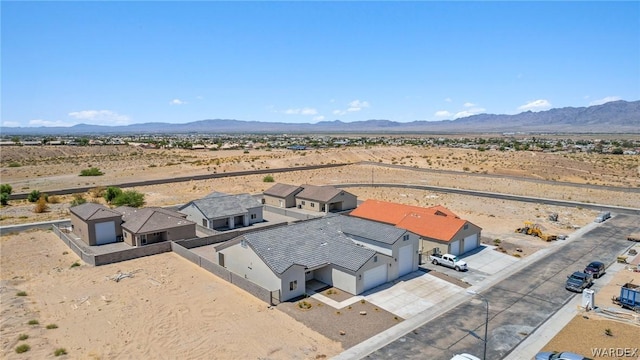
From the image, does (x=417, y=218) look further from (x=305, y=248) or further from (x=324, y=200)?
(x=324, y=200)

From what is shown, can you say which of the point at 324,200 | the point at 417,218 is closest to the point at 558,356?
the point at 417,218

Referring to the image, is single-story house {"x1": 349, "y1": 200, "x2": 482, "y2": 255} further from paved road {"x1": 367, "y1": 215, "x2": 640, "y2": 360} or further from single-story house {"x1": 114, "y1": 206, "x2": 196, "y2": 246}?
single-story house {"x1": 114, "y1": 206, "x2": 196, "y2": 246}

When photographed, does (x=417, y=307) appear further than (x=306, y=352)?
Yes

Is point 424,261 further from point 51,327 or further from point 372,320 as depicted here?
point 51,327

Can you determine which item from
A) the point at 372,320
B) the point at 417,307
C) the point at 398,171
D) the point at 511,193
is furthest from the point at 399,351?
the point at 398,171

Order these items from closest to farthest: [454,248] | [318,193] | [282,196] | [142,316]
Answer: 1. [142,316]
2. [454,248]
3. [318,193]
4. [282,196]

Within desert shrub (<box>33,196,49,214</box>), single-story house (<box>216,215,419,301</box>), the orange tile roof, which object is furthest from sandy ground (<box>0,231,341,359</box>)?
desert shrub (<box>33,196,49,214</box>)
